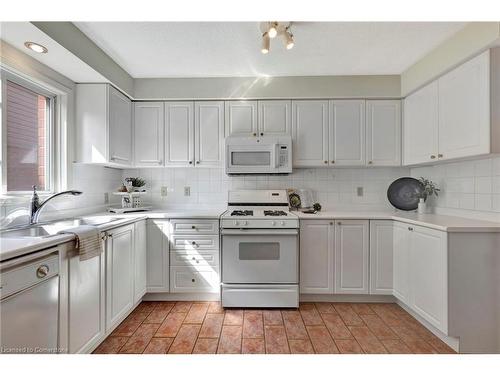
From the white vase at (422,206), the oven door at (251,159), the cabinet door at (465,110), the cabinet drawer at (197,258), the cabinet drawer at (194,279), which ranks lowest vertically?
the cabinet drawer at (194,279)

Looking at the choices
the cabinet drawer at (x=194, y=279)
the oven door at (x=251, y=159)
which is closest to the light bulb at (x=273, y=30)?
the oven door at (x=251, y=159)

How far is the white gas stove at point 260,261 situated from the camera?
2246 millimetres

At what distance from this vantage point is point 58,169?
7.06 ft

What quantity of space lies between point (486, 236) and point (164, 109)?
311 centimetres

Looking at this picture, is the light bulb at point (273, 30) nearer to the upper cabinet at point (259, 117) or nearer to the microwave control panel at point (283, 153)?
the upper cabinet at point (259, 117)

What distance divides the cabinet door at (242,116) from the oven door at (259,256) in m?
1.13

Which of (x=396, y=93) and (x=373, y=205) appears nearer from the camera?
(x=396, y=93)

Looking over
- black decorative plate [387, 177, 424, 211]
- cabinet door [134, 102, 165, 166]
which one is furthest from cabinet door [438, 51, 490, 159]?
cabinet door [134, 102, 165, 166]

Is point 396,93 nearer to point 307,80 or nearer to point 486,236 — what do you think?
point 307,80

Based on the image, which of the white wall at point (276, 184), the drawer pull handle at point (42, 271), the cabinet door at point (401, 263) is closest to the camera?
the drawer pull handle at point (42, 271)

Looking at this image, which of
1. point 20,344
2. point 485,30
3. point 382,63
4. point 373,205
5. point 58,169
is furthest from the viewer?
point 373,205

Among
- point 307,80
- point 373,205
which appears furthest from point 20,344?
point 373,205

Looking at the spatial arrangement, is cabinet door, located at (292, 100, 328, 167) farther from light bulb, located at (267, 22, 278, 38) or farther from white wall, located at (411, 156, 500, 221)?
white wall, located at (411, 156, 500, 221)

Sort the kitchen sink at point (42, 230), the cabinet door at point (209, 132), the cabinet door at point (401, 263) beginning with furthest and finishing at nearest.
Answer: the cabinet door at point (209, 132)
the cabinet door at point (401, 263)
the kitchen sink at point (42, 230)
